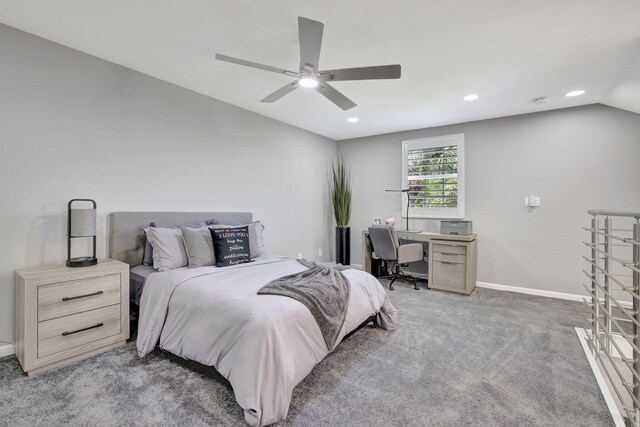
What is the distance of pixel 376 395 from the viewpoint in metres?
1.85

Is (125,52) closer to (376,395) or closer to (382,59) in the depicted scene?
(382,59)

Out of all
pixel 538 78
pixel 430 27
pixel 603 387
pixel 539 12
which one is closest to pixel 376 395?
pixel 603 387

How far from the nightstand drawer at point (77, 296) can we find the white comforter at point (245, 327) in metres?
0.24

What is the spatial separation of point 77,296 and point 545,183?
5.18 metres

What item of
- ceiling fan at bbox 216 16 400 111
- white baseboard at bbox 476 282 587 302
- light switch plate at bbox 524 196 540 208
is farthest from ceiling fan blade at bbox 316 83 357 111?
white baseboard at bbox 476 282 587 302

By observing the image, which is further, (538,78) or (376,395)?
(538,78)

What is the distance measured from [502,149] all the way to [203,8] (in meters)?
4.07

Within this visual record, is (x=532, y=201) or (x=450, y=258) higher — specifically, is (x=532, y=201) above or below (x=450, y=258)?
above

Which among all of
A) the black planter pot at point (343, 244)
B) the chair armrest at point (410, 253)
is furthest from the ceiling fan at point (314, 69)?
the black planter pot at point (343, 244)

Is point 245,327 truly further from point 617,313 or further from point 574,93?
point 617,313

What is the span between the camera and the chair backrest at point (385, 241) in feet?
13.6

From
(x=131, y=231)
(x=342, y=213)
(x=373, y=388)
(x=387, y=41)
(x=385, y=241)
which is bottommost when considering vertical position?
(x=373, y=388)

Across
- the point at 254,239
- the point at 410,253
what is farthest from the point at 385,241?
the point at 254,239

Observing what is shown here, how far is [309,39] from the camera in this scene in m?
1.86
